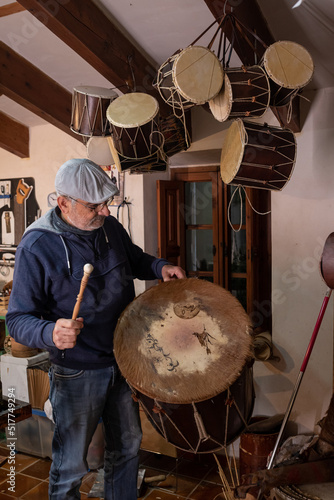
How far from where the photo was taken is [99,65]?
2838 millimetres

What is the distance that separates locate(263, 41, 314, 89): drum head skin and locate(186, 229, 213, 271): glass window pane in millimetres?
2455

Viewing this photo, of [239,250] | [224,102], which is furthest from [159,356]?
Answer: [239,250]

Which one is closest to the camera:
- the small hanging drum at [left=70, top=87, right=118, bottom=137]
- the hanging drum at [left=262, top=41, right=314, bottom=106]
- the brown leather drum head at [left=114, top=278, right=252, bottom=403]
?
the brown leather drum head at [left=114, top=278, right=252, bottom=403]

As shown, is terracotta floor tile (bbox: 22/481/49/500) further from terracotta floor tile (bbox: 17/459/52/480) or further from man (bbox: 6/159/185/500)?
man (bbox: 6/159/185/500)

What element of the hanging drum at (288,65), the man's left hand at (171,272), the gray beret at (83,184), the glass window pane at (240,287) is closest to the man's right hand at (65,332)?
the gray beret at (83,184)

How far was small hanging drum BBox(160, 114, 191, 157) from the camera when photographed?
298 centimetres

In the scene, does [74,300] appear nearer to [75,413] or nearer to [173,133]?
[75,413]

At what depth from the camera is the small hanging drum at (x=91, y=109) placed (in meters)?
2.85

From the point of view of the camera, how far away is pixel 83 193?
1.95 metres

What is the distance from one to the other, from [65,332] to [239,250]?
3.02m

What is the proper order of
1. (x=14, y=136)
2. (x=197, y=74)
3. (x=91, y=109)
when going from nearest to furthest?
1. (x=197, y=74)
2. (x=91, y=109)
3. (x=14, y=136)

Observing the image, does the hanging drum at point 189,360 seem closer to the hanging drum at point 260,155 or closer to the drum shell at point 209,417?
the drum shell at point 209,417

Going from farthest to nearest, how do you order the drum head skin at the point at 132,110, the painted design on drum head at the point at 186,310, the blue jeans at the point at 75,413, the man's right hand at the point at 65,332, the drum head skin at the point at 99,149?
1. the drum head skin at the point at 99,149
2. the drum head skin at the point at 132,110
3. the painted design on drum head at the point at 186,310
4. the blue jeans at the point at 75,413
5. the man's right hand at the point at 65,332

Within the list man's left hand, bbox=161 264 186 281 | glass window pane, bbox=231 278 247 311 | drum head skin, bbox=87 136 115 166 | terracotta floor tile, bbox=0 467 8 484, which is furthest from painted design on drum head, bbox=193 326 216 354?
glass window pane, bbox=231 278 247 311
